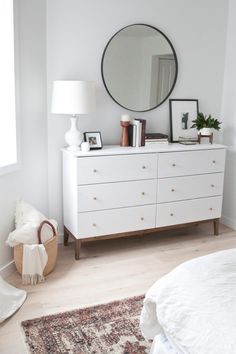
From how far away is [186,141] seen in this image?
3.63m

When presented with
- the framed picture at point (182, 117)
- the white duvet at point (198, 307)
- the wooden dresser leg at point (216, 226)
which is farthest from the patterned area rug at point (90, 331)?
the framed picture at point (182, 117)

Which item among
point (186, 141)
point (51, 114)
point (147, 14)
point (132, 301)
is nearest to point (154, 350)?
point (132, 301)

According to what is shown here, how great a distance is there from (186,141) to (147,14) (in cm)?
118

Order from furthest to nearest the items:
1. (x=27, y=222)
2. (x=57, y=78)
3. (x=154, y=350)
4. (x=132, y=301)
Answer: (x=57, y=78), (x=27, y=222), (x=132, y=301), (x=154, y=350)

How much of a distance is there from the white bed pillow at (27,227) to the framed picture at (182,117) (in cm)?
150

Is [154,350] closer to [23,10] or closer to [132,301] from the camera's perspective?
[132,301]

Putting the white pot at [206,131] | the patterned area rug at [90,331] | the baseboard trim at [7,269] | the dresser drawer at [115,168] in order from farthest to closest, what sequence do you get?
the white pot at [206,131] → the dresser drawer at [115,168] → the baseboard trim at [7,269] → the patterned area rug at [90,331]

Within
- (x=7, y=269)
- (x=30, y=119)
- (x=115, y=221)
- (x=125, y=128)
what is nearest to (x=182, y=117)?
(x=125, y=128)

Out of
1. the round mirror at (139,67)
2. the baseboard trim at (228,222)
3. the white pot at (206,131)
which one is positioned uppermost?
the round mirror at (139,67)

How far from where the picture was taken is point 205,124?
3586 mm

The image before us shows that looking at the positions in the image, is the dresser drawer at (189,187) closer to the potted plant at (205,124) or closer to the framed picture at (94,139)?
the potted plant at (205,124)

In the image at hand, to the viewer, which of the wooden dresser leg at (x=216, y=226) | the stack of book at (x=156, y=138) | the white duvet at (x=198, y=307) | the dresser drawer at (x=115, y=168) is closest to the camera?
the white duvet at (x=198, y=307)

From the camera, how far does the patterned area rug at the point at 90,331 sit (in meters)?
2.04

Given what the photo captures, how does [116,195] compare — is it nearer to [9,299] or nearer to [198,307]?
[9,299]
